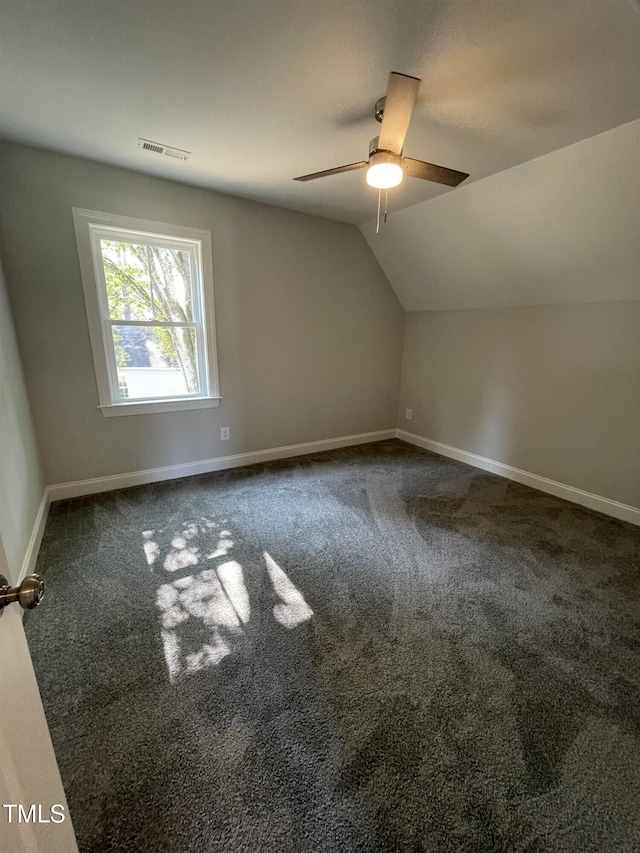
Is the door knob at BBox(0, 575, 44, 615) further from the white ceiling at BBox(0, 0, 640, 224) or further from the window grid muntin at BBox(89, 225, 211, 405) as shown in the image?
the window grid muntin at BBox(89, 225, 211, 405)

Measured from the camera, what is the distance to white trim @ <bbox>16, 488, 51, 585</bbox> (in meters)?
1.94

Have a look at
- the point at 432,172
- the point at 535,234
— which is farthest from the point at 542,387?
the point at 432,172

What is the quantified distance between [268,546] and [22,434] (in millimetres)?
1718

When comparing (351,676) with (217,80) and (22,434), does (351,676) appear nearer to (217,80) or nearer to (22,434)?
(22,434)

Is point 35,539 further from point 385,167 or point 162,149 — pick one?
point 385,167

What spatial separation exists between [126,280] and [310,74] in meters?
A: 1.98

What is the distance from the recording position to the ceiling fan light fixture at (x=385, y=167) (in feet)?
5.41

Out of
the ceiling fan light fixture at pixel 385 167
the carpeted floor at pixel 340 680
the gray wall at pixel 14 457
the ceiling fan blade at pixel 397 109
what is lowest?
the carpeted floor at pixel 340 680

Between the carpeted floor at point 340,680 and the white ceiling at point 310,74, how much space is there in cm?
243

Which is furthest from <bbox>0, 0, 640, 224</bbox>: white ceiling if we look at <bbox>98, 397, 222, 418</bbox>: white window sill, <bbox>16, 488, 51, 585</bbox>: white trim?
<bbox>16, 488, 51, 585</bbox>: white trim

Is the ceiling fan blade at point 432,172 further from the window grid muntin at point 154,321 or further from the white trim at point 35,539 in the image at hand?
the white trim at point 35,539

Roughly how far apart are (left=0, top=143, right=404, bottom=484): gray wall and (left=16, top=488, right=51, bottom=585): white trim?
10.5 inches

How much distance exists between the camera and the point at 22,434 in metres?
2.24

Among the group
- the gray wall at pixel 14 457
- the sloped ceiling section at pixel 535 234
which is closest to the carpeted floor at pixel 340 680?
the gray wall at pixel 14 457
